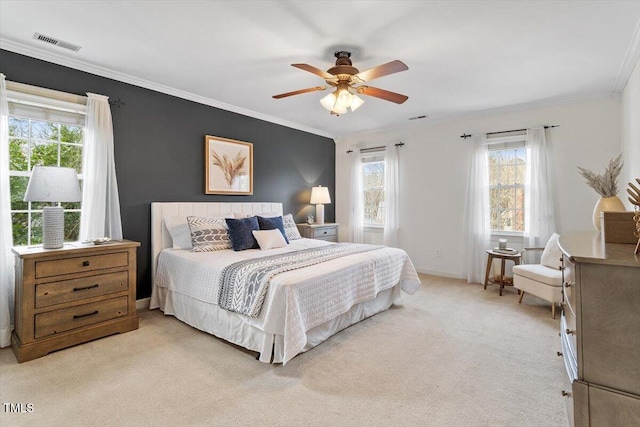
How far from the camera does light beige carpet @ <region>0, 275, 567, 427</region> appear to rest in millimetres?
1786

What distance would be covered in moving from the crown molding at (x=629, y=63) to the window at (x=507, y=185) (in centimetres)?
114

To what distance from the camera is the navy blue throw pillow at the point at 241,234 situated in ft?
11.6

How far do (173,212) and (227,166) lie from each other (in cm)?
103

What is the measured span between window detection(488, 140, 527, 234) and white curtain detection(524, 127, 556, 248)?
0.16 metres

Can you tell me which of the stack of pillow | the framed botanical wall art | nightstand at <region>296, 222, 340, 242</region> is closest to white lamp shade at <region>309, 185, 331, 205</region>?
nightstand at <region>296, 222, 340, 242</region>

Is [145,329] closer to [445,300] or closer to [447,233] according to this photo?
[445,300]

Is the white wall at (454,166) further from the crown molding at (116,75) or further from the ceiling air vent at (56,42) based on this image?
the ceiling air vent at (56,42)

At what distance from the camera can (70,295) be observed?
2617 millimetres

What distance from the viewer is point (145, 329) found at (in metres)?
3.01

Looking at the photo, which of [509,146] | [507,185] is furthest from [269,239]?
[509,146]

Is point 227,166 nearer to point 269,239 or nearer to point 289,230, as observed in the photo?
point 289,230

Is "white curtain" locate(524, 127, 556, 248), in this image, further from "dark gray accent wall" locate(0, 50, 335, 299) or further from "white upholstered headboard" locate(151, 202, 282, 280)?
"white upholstered headboard" locate(151, 202, 282, 280)

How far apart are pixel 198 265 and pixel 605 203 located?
11.2 ft

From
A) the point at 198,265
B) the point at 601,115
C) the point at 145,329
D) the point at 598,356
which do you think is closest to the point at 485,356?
the point at 598,356
